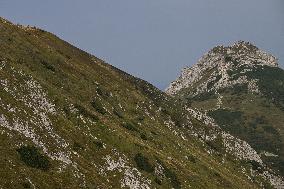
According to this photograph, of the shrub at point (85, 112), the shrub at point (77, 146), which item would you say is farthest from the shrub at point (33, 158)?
the shrub at point (85, 112)

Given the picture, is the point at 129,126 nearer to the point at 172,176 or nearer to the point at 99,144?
the point at 172,176

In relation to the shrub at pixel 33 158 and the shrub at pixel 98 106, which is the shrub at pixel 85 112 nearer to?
the shrub at pixel 98 106

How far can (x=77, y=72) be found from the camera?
80.6m

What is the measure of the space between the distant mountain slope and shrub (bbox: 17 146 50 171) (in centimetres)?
10

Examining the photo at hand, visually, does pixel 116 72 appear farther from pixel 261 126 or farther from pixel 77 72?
pixel 261 126

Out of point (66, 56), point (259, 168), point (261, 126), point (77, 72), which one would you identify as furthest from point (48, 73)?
point (261, 126)

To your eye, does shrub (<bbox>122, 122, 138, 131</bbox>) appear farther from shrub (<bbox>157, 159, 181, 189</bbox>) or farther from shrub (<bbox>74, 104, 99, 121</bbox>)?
shrub (<bbox>157, 159, 181, 189</bbox>)

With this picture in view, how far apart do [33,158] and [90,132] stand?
15.4 metres

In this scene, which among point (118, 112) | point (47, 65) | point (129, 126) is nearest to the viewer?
point (129, 126)

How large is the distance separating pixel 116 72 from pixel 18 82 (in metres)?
49.0

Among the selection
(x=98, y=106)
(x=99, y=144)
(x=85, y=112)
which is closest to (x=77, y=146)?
(x=99, y=144)

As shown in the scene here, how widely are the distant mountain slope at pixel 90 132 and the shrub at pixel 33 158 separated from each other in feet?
0.33

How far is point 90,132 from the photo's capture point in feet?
190

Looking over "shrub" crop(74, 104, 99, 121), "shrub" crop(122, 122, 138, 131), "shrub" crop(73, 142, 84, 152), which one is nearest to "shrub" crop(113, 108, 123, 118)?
"shrub" crop(122, 122, 138, 131)
